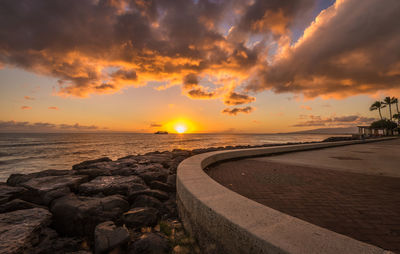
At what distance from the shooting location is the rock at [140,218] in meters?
3.11

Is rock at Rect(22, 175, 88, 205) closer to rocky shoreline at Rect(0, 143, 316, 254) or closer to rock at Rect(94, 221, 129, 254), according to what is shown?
rocky shoreline at Rect(0, 143, 316, 254)

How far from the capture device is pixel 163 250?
7.85 feet

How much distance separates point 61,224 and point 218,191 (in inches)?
112

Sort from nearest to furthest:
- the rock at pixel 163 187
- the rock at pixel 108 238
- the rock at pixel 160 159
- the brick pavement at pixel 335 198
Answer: the brick pavement at pixel 335 198 → the rock at pixel 108 238 → the rock at pixel 163 187 → the rock at pixel 160 159

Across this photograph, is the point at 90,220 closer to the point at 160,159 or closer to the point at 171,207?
the point at 171,207

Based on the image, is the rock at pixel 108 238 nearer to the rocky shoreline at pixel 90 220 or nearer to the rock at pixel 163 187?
the rocky shoreline at pixel 90 220

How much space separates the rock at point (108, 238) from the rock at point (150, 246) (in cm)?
17

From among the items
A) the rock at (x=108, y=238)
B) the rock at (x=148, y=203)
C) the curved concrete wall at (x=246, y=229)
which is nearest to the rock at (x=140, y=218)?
the rock at (x=148, y=203)

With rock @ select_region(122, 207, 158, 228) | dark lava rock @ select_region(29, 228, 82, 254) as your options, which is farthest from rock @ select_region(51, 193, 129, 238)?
rock @ select_region(122, 207, 158, 228)

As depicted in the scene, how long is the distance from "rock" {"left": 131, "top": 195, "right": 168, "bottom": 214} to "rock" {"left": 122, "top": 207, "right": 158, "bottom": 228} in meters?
0.37

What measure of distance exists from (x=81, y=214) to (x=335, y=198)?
14.8 feet

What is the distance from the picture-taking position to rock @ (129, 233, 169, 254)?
238 centimetres

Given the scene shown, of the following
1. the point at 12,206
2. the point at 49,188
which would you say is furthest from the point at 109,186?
the point at 12,206

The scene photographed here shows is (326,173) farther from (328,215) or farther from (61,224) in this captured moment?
(61,224)
